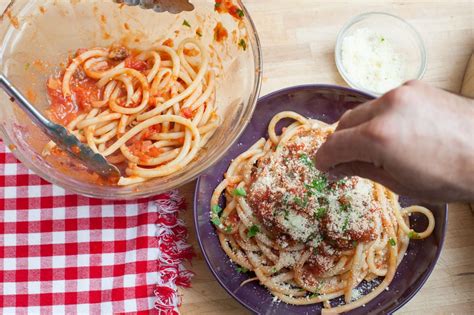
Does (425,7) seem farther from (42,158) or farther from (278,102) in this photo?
(42,158)

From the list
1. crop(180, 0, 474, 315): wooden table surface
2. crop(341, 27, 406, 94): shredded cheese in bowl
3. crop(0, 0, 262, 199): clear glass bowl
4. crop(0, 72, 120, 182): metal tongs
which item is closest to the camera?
crop(0, 72, 120, 182): metal tongs

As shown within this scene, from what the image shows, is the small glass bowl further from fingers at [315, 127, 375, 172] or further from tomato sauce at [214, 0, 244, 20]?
fingers at [315, 127, 375, 172]

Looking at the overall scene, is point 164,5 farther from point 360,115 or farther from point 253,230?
point 360,115

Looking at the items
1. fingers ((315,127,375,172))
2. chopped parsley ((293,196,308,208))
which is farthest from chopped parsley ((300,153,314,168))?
fingers ((315,127,375,172))

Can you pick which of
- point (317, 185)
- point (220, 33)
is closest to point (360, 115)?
point (317, 185)

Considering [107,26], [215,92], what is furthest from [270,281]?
[107,26]

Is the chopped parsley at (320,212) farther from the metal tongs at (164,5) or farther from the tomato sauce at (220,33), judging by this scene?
the metal tongs at (164,5)

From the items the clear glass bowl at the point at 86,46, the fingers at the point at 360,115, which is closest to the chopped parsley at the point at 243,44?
the clear glass bowl at the point at 86,46
